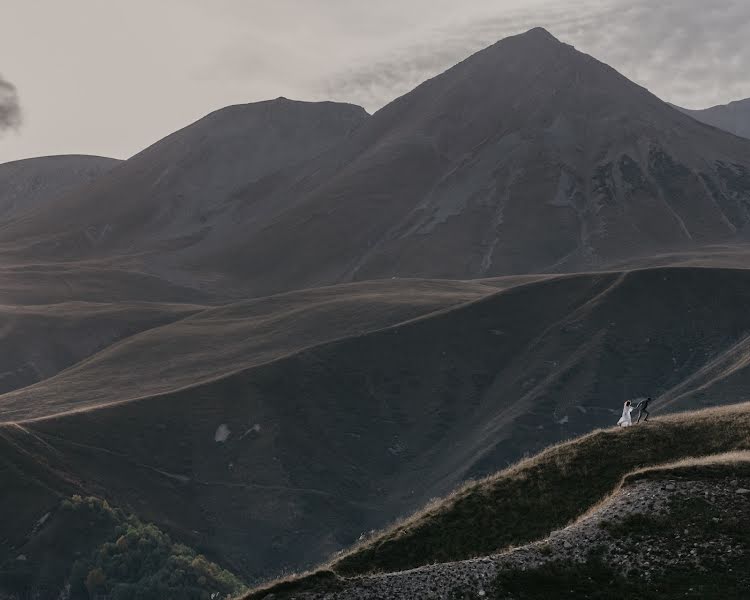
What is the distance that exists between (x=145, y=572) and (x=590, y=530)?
9588cm

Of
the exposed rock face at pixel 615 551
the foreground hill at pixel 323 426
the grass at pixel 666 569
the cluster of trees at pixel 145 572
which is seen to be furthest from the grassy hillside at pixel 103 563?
the grass at pixel 666 569

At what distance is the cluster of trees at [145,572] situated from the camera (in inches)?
4505

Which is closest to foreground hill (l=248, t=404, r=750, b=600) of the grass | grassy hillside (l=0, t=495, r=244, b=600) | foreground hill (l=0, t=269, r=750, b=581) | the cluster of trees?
the grass

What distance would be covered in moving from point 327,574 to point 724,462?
16.6m

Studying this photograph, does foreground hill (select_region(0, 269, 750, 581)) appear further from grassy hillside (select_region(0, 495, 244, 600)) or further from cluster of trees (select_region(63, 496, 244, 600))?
cluster of trees (select_region(63, 496, 244, 600))

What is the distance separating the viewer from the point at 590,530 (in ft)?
115

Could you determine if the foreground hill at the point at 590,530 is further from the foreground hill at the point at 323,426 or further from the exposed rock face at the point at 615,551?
the foreground hill at the point at 323,426

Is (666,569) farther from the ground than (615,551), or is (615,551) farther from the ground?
(615,551)

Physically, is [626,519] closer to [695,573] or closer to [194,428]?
[695,573]

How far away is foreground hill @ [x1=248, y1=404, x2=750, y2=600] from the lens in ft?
104

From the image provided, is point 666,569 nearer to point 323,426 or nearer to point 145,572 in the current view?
point 145,572

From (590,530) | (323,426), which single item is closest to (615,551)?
(590,530)

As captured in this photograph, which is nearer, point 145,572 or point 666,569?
point 666,569

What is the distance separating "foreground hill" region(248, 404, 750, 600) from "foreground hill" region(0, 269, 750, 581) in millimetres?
97007
